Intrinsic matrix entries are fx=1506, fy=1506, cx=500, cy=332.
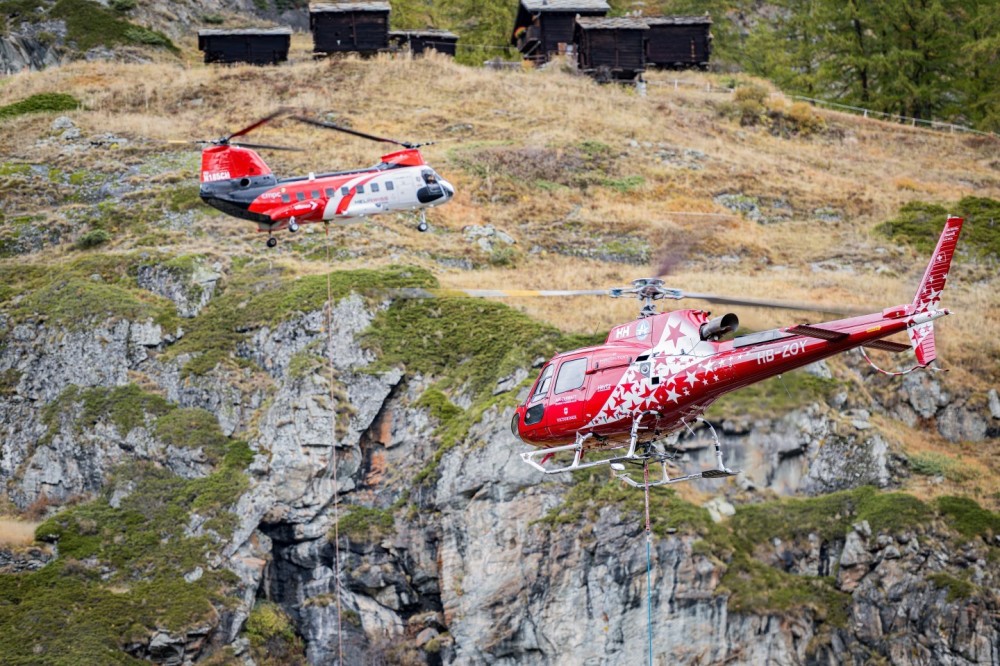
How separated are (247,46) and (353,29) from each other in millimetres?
5148

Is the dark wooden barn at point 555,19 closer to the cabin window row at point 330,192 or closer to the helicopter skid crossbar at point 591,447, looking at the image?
the cabin window row at point 330,192

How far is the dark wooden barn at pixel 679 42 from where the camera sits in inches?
3017

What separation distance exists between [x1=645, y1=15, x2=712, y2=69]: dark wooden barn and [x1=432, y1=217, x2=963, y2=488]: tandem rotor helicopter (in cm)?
5006

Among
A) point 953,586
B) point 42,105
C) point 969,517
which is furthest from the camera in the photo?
point 42,105

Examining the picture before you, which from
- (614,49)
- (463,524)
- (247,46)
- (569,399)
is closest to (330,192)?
(463,524)

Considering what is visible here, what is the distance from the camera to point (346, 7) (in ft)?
234

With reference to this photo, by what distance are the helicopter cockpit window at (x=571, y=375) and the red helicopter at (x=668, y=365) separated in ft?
0.08

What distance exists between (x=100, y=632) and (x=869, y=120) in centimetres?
4861

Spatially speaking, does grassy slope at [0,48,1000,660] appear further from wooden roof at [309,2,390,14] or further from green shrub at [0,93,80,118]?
wooden roof at [309,2,390,14]

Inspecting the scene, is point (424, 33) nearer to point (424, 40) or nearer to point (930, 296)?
point (424, 40)

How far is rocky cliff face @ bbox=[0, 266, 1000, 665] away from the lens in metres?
35.0

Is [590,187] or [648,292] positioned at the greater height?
[648,292]

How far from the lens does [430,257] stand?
49.4 metres

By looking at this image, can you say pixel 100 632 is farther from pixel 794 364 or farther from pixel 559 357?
pixel 794 364
